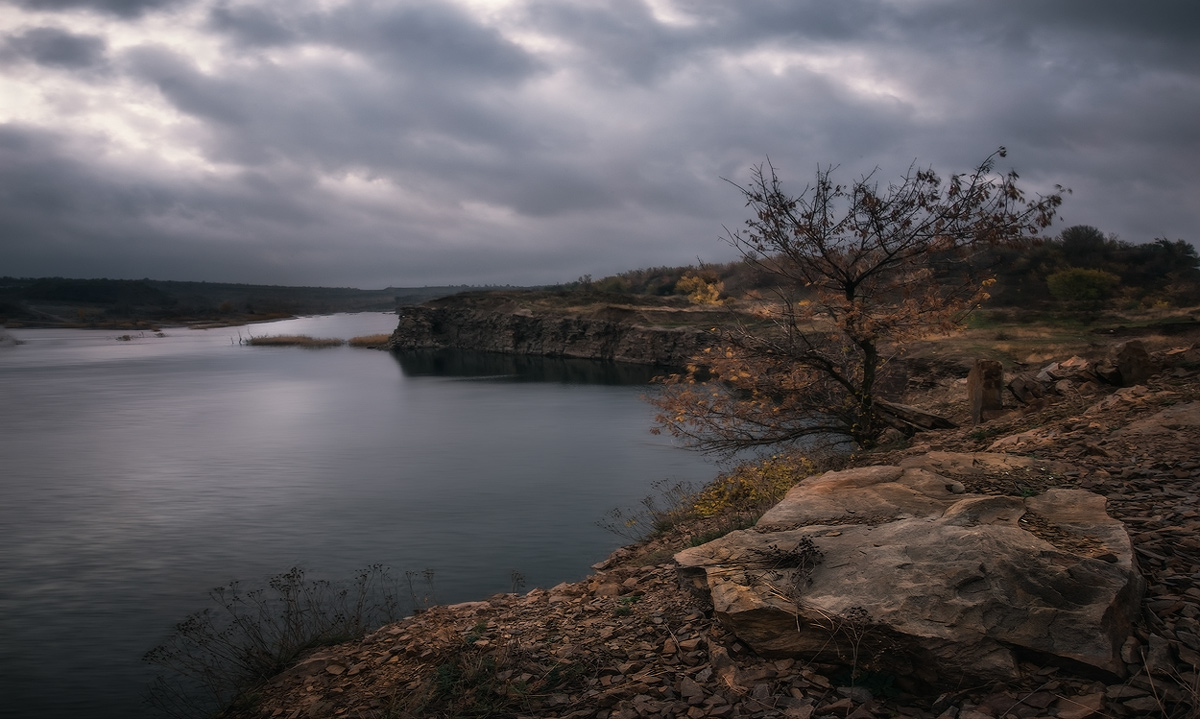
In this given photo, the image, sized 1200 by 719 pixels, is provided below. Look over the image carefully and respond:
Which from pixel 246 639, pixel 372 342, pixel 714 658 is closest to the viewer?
pixel 714 658

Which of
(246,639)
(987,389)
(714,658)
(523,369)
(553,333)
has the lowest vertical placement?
(246,639)

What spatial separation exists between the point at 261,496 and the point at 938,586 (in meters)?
16.8

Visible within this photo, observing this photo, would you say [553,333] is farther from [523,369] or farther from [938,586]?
[938,586]

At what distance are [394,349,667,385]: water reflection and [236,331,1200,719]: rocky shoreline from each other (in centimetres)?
3196

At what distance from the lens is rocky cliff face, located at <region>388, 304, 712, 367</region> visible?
157 ft

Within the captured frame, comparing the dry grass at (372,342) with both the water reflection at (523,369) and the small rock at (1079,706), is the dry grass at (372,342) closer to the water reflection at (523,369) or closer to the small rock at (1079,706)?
the water reflection at (523,369)

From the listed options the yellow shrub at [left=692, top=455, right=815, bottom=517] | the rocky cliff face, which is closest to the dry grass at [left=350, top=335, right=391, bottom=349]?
the rocky cliff face

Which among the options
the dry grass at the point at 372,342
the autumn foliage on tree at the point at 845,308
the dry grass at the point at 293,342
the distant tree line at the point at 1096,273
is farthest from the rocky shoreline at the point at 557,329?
the autumn foliage on tree at the point at 845,308

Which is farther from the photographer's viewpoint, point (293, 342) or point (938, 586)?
point (293, 342)

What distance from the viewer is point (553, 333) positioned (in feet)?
182

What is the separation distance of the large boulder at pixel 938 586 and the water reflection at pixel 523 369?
111 ft

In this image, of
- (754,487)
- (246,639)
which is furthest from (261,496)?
(754,487)

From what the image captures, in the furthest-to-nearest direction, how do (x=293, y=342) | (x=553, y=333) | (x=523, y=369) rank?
(x=293, y=342) < (x=553, y=333) < (x=523, y=369)

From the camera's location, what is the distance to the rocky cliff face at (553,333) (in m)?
47.9
